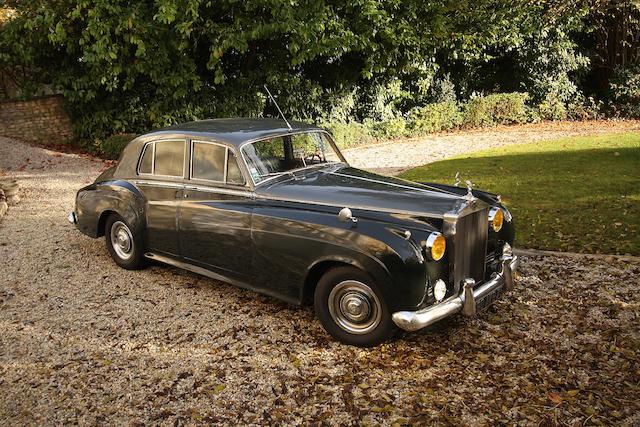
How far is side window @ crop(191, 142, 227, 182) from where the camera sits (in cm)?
501

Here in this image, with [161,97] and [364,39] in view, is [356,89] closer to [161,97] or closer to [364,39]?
[364,39]

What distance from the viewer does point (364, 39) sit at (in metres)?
14.9

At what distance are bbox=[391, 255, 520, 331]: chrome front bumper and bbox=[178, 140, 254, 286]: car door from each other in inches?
63.3

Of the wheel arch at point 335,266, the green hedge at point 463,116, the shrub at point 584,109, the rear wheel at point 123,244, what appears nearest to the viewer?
the wheel arch at point 335,266

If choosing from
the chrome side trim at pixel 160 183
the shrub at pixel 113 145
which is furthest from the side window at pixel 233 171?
the shrub at pixel 113 145

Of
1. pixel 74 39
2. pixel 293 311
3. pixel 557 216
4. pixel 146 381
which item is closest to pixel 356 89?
pixel 74 39

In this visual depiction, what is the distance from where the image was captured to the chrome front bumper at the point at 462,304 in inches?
150

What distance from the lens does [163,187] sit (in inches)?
215

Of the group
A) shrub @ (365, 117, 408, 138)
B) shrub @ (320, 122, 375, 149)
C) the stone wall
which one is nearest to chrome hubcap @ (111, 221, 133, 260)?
shrub @ (320, 122, 375, 149)

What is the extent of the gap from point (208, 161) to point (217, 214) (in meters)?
0.57

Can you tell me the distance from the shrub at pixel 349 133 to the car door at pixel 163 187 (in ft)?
35.9

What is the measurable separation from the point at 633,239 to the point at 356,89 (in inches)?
491

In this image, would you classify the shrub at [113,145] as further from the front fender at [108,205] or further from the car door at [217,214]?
the car door at [217,214]

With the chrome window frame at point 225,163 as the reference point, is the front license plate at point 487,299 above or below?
below
